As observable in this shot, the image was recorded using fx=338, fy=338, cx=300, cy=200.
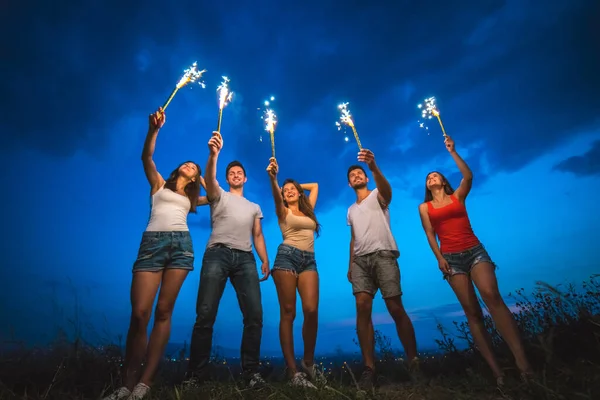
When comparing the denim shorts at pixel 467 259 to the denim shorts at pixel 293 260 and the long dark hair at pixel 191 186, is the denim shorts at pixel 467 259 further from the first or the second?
the long dark hair at pixel 191 186

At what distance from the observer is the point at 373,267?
516 cm

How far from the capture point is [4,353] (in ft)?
17.3

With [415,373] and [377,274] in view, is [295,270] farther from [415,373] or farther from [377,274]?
[415,373]

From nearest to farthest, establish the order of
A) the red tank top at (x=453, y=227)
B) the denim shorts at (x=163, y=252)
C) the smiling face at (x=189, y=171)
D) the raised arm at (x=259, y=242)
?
the denim shorts at (x=163, y=252) < the red tank top at (x=453, y=227) < the smiling face at (x=189, y=171) < the raised arm at (x=259, y=242)

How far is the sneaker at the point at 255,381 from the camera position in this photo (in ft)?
12.8

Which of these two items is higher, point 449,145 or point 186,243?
point 449,145

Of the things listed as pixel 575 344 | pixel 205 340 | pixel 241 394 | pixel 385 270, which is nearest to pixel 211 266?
pixel 205 340

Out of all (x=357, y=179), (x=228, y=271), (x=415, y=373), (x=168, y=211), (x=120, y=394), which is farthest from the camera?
(x=357, y=179)

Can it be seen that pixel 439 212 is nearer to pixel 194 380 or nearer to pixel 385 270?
pixel 385 270

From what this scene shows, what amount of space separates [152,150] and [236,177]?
5.03 ft

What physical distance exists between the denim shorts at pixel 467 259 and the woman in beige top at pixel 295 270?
195cm

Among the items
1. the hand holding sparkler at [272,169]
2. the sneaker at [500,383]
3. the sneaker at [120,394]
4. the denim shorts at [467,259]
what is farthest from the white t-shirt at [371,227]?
the sneaker at [120,394]

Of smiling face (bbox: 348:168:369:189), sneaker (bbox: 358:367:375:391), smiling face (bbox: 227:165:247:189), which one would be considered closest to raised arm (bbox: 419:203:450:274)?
smiling face (bbox: 348:168:369:189)

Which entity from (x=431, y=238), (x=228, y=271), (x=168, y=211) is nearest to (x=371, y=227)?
(x=431, y=238)
